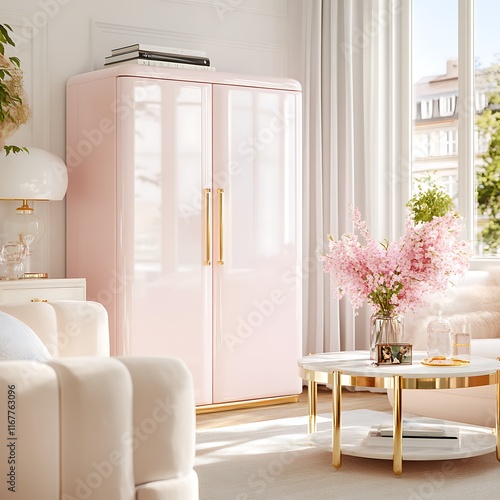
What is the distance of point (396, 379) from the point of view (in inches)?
132

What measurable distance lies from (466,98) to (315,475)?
2799 millimetres

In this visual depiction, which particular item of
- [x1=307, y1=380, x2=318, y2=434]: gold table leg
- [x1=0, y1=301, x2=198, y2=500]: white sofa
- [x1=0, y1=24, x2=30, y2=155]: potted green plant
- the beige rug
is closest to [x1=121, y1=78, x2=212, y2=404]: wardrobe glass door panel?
[x1=0, y1=24, x2=30, y2=155]: potted green plant

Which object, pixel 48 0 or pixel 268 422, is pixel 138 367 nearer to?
pixel 268 422

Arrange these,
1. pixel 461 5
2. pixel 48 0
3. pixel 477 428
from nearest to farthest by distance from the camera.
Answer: pixel 477 428 < pixel 48 0 < pixel 461 5

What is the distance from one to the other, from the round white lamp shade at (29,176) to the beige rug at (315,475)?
1.41 meters

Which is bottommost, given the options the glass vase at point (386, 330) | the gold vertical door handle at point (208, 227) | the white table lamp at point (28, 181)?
the glass vase at point (386, 330)

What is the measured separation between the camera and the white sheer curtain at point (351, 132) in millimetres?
5617

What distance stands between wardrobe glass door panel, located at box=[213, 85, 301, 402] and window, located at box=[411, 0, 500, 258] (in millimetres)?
978

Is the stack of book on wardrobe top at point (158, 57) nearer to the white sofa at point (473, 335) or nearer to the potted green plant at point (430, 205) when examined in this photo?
the potted green plant at point (430, 205)

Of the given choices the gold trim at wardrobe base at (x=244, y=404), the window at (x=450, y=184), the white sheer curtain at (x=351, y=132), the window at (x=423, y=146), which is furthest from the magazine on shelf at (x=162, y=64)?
the gold trim at wardrobe base at (x=244, y=404)

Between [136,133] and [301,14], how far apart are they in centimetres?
177

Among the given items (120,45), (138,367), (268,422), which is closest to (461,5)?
(120,45)

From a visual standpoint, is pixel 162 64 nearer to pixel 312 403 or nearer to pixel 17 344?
pixel 312 403

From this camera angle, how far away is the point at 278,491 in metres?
3.28
